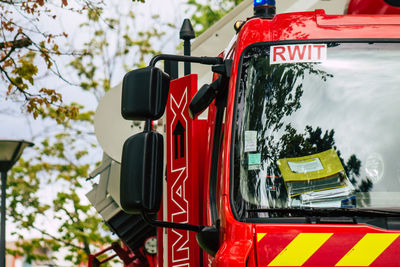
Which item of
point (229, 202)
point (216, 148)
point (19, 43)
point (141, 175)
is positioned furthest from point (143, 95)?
point (19, 43)

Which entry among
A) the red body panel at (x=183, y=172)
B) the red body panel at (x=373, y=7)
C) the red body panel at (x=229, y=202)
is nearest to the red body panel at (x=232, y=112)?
the red body panel at (x=229, y=202)

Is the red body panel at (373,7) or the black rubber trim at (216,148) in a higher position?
the red body panel at (373,7)

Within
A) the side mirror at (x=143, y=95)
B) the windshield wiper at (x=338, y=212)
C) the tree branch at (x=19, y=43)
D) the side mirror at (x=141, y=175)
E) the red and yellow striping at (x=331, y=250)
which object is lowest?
the red and yellow striping at (x=331, y=250)

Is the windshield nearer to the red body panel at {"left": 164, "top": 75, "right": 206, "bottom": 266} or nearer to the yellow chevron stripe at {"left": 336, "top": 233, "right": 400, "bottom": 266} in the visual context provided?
the yellow chevron stripe at {"left": 336, "top": 233, "right": 400, "bottom": 266}

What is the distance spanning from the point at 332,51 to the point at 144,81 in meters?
1.03

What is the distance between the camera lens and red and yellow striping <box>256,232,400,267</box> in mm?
3340

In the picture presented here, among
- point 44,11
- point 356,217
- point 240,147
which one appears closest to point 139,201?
point 240,147

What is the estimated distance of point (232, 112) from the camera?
3967 mm

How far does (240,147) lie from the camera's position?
152 inches

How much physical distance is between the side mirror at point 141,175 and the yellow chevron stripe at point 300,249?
2.67 ft

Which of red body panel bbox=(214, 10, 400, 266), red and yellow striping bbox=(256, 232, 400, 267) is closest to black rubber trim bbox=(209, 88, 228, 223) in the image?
red body panel bbox=(214, 10, 400, 266)

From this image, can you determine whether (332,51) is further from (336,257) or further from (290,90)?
(336,257)

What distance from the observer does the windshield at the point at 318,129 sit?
3.64 m

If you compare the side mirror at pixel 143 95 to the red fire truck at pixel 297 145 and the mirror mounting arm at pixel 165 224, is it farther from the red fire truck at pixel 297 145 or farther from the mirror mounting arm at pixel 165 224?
the mirror mounting arm at pixel 165 224
